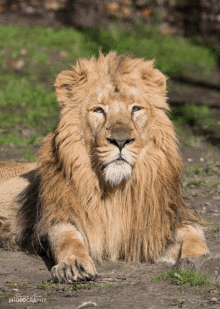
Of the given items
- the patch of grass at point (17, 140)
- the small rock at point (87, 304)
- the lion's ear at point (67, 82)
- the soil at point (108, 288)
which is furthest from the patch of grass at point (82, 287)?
the patch of grass at point (17, 140)

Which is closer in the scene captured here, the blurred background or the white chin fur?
the white chin fur

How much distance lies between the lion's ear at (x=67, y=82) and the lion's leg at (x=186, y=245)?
4.37ft

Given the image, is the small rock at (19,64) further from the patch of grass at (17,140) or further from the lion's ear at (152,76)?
the lion's ear at (152,76)

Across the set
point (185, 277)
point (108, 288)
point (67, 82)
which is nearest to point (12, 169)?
point (67, 82)

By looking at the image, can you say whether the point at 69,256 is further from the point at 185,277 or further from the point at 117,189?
the point at 185,277

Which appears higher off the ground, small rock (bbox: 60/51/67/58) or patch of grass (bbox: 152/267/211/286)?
small rock (bbox: 60/51/67/58)

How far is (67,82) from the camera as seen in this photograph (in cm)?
486

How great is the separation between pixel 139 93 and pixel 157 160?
52cm

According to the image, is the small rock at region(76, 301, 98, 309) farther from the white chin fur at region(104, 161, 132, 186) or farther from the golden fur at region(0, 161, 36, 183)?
the golden fur at region(0, 161, 36, 183)

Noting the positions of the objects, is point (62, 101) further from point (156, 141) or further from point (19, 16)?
point (19, 16)

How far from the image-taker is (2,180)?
238 inches

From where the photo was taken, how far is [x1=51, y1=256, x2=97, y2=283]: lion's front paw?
13.6 feet

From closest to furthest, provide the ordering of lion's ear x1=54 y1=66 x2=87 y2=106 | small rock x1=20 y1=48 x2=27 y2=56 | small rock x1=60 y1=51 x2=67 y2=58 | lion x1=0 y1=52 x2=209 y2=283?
lion x1=0 y1=52 x2=209 y2=283
lion's ear x1=54 y1=66 x2=87 y2=106
small rock x1=20 y1=48 x2=27 y2=56
small rock x1=60 y1=51 x2=67 y2=58

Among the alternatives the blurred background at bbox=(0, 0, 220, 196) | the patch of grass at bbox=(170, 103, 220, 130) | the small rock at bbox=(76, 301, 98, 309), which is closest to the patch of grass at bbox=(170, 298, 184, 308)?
the small rock at bbox=(76, 301, 98, 309)
